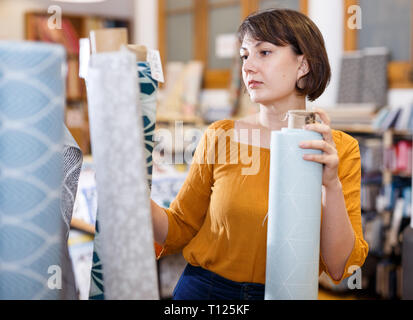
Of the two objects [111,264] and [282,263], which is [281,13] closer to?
[282,263]

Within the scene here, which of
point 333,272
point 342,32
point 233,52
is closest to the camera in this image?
point 333,272

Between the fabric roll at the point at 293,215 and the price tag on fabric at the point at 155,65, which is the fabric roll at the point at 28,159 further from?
the fabric roll at the point at 293,215

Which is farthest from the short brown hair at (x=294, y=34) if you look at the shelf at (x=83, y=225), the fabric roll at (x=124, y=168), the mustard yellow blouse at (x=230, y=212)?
the shelf at (x=83, y=225)

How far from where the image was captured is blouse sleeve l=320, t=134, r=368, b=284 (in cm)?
100

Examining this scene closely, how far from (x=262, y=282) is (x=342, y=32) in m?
3.56

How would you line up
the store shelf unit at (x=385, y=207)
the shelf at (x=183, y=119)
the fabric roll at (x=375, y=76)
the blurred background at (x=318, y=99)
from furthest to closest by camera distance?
the shelf at (x=183, y=119) < the fabric roll at (x=375, y=76) < the store shelf unit at (x=385, y=207) < the blurred background at (x=318, y=99)

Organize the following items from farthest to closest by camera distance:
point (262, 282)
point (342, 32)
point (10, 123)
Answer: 1. point (342, 32)
2. point (262, 282)
3. point (10, 123)

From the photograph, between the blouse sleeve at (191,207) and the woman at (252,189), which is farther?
the blouse sleeve at (191,207)

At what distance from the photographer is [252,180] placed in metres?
1.17

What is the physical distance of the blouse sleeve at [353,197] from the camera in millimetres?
1002

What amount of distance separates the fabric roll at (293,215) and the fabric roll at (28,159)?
0.31 m

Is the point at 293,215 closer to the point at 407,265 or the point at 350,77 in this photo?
the point at 407,265
